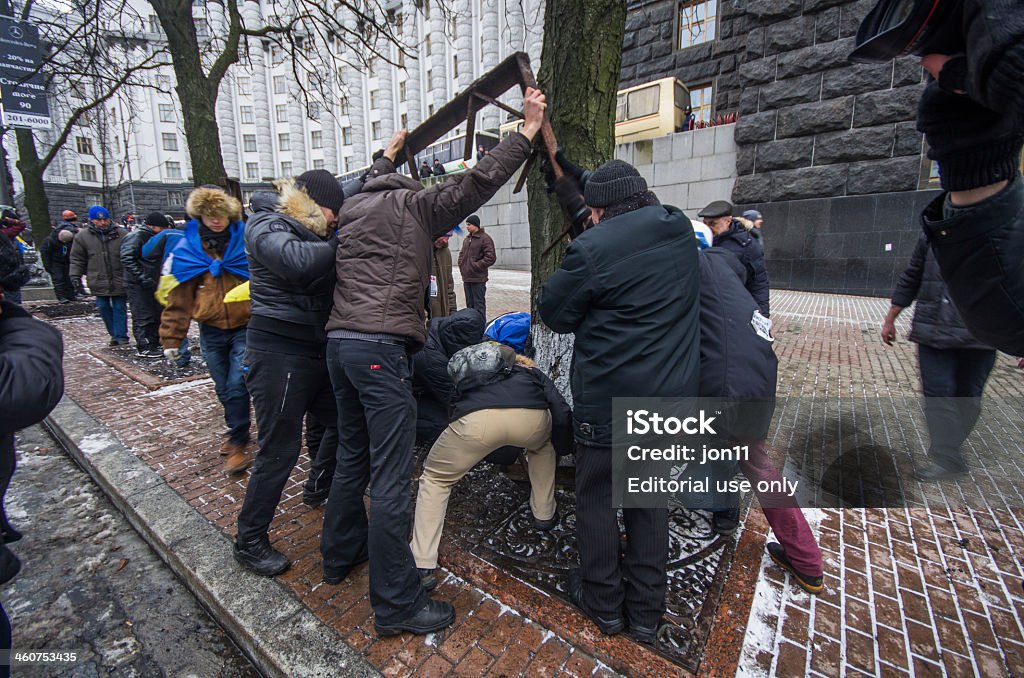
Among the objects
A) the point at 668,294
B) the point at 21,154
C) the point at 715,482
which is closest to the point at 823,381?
the point at 715,482

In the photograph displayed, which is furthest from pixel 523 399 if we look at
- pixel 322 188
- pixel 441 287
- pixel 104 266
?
pixel 104 266

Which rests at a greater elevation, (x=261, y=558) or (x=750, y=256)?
(x=750, y=256)

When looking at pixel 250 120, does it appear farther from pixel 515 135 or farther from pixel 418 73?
pixel 515 135

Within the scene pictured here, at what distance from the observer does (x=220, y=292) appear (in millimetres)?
3605

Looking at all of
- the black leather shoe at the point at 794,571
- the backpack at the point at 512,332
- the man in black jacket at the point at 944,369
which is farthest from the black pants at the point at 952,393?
the backpack at the point at 512,332

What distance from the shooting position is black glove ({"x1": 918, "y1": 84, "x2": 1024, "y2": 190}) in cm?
103

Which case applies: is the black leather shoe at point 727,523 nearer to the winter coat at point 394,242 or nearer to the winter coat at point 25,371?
the winter coat at point 394,242

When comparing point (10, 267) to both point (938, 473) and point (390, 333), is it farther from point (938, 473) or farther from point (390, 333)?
point (938, 473)

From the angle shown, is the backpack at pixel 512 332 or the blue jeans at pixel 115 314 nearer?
the backpack at pixel 512 332

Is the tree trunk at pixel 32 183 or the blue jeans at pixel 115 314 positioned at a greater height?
the tree trunk at pixel 32 183

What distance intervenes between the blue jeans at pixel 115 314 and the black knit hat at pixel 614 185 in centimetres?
806

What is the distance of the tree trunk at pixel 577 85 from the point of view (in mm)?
2893

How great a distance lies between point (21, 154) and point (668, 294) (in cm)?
1697

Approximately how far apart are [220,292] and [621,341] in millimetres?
3138
